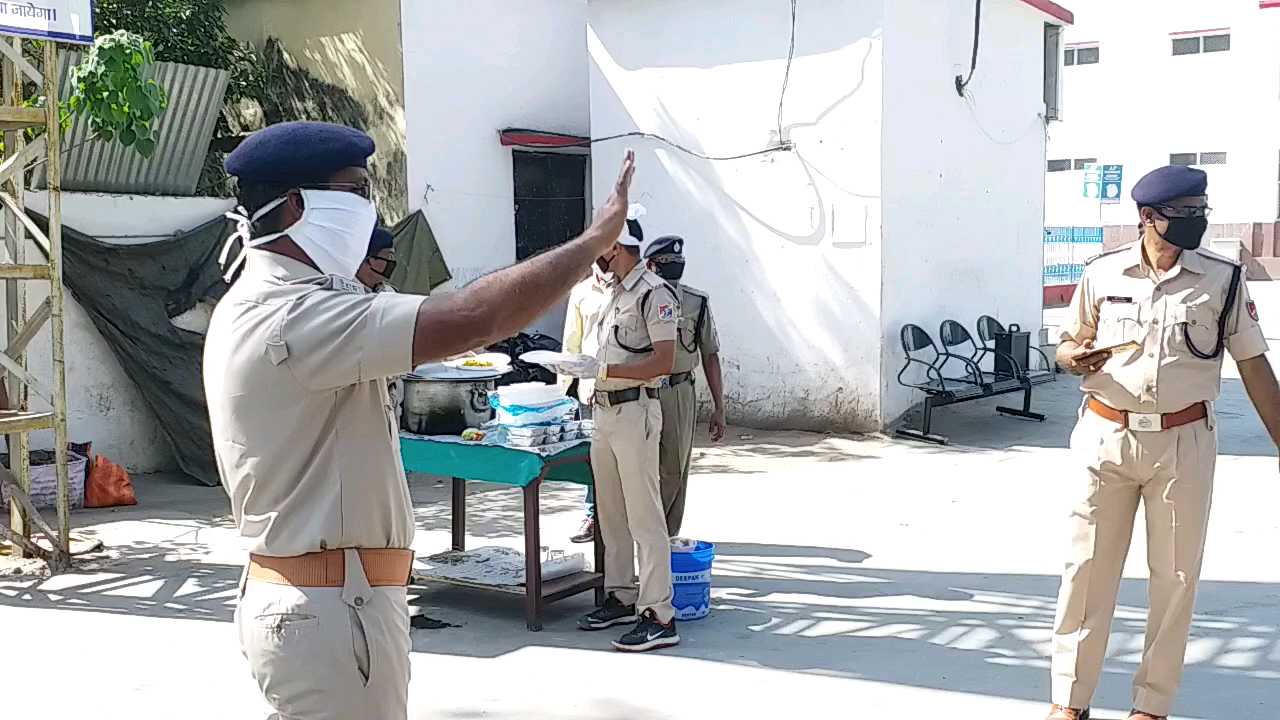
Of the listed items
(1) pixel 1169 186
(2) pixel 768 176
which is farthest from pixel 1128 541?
(2) pixel 768 176

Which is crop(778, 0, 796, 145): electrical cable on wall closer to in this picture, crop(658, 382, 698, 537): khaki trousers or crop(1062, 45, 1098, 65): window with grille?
crop(658, 382, 698, 537): khaki trousers

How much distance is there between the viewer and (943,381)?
1184 cm

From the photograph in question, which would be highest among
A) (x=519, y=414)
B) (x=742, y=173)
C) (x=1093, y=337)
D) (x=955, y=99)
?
(x=955, y=99)

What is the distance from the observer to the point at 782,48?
1199 centimetres

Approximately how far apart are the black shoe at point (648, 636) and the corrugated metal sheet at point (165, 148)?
7127 millimetres

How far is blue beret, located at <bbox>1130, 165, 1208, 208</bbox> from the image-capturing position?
445 cm

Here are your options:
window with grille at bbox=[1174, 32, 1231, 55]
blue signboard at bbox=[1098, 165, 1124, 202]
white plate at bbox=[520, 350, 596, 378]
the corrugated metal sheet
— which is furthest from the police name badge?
window with grille at bbox=[1174, 32, 1231, 55]

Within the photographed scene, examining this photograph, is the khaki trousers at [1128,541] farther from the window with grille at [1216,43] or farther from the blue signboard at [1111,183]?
the window with grille at [1216,43]

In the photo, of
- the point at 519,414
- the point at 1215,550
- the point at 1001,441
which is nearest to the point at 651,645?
the point at 519,414

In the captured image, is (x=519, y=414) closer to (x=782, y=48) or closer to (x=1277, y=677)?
(x=1277, y=677)

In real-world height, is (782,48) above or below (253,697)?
above

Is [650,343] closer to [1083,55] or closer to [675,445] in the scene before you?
[675,445]

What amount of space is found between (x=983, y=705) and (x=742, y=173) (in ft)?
26.2

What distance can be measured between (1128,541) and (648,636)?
2.21 meters
